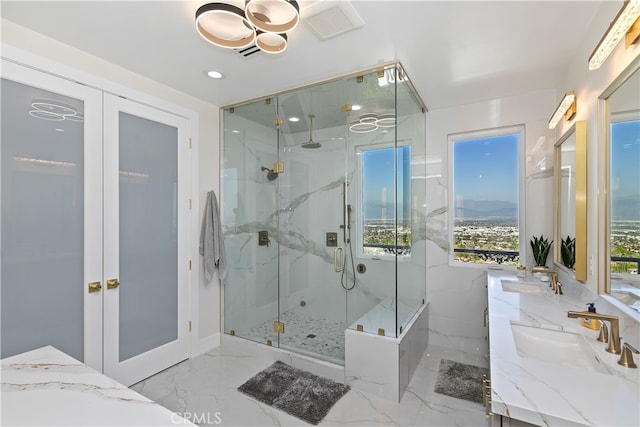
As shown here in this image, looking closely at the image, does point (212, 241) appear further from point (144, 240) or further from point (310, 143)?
point (310, 143)

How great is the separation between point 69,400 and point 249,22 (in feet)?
6.25

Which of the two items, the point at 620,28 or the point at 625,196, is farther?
the point at 625,196

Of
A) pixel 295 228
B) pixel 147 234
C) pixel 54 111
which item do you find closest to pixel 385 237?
pixel 295 228

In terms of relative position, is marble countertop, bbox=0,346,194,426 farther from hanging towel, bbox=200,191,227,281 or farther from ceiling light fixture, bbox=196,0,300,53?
ceiling light fixture, bbox=196,0,300,53

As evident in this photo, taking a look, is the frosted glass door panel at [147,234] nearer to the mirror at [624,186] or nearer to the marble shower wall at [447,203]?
the marble shower wall at [447,203]

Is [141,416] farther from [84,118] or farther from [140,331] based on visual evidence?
[84,118]

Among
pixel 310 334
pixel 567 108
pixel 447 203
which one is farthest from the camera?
pixel 447 203

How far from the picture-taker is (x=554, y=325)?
1.66m

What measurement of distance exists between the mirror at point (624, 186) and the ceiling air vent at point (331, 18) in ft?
4.54

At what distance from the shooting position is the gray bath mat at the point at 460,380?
2.37 metres

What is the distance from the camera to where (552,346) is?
163 cm

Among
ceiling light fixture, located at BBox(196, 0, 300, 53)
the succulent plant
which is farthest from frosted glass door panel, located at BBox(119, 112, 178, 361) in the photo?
the succulent plant

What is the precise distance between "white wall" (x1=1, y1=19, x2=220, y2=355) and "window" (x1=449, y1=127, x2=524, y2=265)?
266cm

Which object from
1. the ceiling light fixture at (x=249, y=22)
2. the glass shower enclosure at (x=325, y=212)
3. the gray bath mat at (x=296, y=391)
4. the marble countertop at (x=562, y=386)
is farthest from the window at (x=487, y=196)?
the ceiling light fixture at (x=249, y=22)
